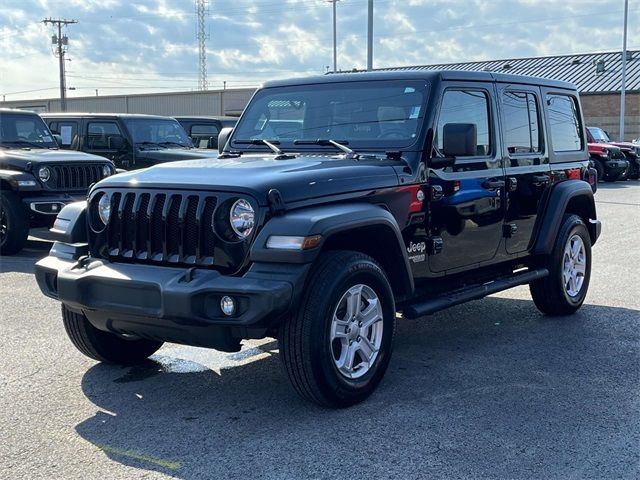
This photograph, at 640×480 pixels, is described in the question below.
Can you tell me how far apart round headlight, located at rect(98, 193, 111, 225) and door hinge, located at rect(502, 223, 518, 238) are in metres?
2.96

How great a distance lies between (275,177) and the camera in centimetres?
435

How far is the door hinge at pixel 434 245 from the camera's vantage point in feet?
17.1

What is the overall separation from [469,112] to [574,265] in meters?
2.02

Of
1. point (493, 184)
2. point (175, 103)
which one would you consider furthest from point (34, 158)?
point (175, 103)

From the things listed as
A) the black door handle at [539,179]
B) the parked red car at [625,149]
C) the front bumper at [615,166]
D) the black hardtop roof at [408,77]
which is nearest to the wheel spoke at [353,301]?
the black hardtop roof at [408,77]

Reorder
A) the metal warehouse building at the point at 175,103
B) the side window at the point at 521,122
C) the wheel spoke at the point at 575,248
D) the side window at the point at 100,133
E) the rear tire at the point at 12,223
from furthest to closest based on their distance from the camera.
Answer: the metal warehouse building at the point at 175,103 → the side window at the point at 100,133 → the rear tire at the point at 12,223 → the wheel spoke at the point at 575,248 → the side window at the point at 521,122

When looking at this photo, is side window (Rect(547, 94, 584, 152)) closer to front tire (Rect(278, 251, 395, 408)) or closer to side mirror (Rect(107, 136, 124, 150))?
front tire (Rect(278, 251, 395, 408))

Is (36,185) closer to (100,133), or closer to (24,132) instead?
(24,132)

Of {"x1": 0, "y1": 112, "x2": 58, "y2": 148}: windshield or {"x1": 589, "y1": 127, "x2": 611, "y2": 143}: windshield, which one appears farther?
{"x1": 589, "y1": 127, "x2": 611, "y2": 143}: windshield

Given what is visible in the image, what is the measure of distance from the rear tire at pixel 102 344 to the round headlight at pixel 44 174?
5.52m

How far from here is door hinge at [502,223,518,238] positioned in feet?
19.7

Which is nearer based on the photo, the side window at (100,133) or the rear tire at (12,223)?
the rear tire at (12,223)

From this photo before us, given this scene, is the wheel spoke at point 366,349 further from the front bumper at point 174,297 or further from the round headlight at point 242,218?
the round headlight at point 242,218

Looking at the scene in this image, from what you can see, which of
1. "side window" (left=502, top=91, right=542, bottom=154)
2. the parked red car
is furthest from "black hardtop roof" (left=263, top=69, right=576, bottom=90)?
the parked red car
